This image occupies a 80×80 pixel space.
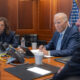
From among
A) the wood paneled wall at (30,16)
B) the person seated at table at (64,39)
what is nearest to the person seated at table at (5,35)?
the person seated at table at (64,39)

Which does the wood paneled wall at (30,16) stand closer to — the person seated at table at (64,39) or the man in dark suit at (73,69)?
the person seated at table at (64,39)

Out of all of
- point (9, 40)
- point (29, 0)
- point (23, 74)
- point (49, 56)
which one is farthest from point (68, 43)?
point (29, 0)

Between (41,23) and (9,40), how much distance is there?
157 cm

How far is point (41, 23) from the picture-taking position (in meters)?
4.25

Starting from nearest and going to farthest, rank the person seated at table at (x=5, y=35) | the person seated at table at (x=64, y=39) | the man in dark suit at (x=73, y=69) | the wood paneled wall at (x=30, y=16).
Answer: the man in dark suit at (x=73, y=69) < the person seated at table at (x=64, y=39) < the person seated at table at (x=5, y=35) < the wood paneled wall at (x=30, y=16)

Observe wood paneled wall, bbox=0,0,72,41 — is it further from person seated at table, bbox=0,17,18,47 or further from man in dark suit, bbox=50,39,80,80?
man in dark suit, bbox=50,39,80,80

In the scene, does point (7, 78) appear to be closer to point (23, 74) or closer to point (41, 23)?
point (23, 74)

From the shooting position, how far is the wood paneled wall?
4.05 m

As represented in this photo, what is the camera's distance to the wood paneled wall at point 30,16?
13.3 feet

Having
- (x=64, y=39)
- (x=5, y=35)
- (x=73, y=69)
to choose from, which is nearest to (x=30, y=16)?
(x=5, y=35)

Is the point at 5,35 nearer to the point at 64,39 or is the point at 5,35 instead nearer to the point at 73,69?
the point at 64,39

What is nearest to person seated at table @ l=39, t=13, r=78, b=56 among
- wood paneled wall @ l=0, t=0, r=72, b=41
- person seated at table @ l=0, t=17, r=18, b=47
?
person seated at table @ l=0, t=17, r=18, b=47

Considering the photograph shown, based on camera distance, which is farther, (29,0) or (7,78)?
(29,0)

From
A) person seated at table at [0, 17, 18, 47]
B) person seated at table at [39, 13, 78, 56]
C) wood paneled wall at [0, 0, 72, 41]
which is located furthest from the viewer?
wood paneled wall at [0, 0, 72, 41]
